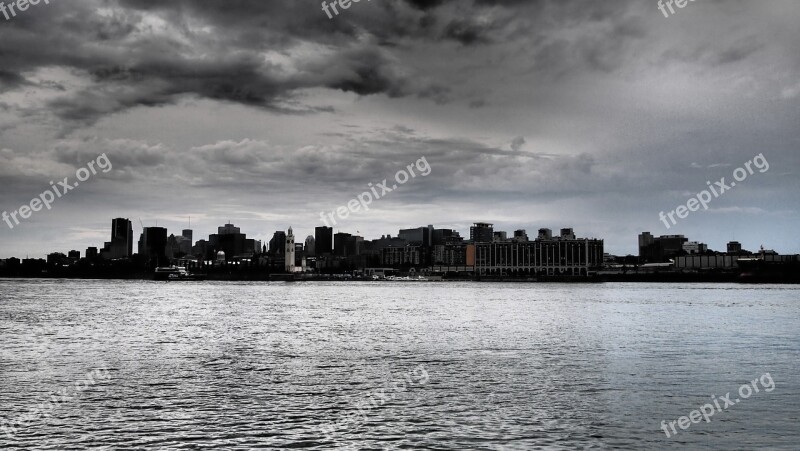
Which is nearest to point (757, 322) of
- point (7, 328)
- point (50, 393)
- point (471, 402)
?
point (471, 402)

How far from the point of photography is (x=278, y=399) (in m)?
31.1

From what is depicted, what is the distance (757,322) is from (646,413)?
59.4 metres

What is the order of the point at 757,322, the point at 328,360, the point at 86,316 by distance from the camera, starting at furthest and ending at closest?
the point at 86,316, the point at 757,322, the point at 328,360

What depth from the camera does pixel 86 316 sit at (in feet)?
294

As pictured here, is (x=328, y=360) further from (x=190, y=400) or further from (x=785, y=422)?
(x=785, y=422)

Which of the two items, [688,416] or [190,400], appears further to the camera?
[190,400]

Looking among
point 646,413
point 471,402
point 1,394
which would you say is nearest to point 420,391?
point 471,402

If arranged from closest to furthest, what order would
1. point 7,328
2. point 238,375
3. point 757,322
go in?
1. point 238,375
2. point 7,328
3. point 757,322

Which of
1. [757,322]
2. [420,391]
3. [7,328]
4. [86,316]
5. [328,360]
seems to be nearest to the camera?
[420,391]

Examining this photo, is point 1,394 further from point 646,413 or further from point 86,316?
point 86,316

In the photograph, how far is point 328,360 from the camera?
44.6 meters

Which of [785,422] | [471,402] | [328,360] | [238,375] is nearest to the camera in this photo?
[785,422]

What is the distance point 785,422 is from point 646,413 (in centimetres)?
496

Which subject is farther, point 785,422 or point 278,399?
point 278,399
